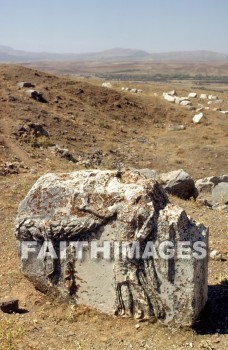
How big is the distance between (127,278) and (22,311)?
1741 millimetres

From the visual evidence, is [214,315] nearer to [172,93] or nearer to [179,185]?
[179,185]

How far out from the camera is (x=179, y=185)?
1396 centimetres

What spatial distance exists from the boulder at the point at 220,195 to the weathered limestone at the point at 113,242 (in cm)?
733

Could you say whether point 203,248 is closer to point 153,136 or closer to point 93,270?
point 93,270

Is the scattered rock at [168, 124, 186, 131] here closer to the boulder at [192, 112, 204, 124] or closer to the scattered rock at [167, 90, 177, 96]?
the boulder at [192, 112, 204, 124]

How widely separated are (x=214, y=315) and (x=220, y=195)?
25.3 feet

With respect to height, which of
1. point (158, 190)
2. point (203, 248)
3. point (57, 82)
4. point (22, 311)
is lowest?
point (22, 311)

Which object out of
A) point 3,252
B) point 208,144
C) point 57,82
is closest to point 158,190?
point 3,252

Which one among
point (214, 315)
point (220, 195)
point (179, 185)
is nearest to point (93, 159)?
point (179, 185)

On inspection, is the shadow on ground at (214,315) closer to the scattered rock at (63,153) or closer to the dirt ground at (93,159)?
the dirt ground at (93,159)

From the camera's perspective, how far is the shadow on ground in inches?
255

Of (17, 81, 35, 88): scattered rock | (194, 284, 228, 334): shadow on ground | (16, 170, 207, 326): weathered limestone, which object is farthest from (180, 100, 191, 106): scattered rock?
(16, 170, 207, 326): weathered limestone

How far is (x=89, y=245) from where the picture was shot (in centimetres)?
680

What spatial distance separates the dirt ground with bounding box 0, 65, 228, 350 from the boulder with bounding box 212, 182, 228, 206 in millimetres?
1263
